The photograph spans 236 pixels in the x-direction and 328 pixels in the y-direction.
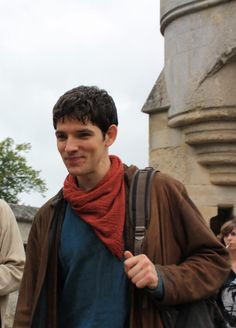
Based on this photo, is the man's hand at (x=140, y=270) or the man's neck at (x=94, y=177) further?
the man's neck at (x=94, y=177)

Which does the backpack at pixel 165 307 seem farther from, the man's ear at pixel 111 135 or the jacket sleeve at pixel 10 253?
the jacket sleeve at pixel 10 253

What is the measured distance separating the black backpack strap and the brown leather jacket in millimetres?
17

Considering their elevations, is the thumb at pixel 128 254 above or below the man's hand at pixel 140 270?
above

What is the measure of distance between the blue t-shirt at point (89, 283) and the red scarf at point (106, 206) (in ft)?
0.09

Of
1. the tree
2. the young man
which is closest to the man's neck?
the young man

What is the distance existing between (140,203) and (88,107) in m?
0.32

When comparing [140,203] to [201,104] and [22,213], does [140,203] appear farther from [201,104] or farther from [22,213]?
[201,104]

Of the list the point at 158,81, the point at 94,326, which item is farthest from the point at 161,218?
the point at 158,81

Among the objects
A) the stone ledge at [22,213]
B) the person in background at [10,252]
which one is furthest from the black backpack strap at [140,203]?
the stone ledge at [22,213]

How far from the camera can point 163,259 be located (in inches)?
84.8

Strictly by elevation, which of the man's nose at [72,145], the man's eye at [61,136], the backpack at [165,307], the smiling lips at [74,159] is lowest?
the backpack at [165,307]

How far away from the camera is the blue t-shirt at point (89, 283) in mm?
2139

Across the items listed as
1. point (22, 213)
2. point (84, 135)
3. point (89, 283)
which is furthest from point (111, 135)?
point (22, 213)

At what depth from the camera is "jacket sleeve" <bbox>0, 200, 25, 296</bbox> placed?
3.20 m
